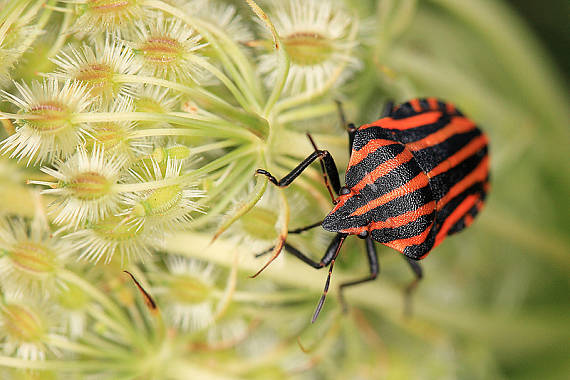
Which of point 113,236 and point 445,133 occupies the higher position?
point 445,133

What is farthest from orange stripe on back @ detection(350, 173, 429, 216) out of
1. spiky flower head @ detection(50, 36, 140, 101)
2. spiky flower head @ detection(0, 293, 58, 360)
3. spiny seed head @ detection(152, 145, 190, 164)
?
spiky flower head @ detection(0, 293, 58, 360)

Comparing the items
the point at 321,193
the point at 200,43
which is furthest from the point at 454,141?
the point at 200,43

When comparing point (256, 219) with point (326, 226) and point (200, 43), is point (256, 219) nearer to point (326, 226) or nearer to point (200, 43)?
point (326, 226)

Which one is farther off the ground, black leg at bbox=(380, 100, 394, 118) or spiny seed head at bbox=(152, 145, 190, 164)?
black leg at bbox=(380, 100, 394, 118)

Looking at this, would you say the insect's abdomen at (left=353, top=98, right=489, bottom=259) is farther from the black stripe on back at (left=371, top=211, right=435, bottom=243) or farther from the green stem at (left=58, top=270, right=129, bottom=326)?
the green stem at (left=58, top=270, right=129, bottom=326)

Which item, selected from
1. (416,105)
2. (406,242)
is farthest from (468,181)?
(406,242)

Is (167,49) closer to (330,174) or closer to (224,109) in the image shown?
(224,109)
